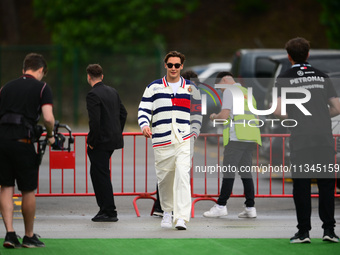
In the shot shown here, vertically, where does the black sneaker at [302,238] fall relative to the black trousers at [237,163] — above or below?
below

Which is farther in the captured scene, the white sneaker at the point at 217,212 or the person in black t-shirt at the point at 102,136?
the white sneaker at the point at 217,212

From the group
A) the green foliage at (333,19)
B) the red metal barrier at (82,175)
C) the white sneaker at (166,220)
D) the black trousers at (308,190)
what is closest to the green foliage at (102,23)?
the green foliage at (333,19)

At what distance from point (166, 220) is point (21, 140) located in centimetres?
216

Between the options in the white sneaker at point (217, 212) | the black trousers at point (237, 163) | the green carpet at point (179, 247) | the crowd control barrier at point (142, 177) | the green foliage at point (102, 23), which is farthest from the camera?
the green foliage at point (102, 23)

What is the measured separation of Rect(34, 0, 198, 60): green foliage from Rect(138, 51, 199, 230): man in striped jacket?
18.6m

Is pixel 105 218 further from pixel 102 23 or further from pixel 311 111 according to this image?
pixel 102 23

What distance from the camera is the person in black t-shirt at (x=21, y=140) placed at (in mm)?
7504

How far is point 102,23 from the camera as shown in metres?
28.0

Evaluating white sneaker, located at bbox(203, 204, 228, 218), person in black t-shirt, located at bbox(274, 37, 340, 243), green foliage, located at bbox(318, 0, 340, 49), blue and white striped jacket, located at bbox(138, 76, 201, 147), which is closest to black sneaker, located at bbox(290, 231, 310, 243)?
person in black t-shirt, located at bbox(274, 37, 340, 243)

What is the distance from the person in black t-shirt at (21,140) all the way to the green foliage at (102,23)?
19.9 meters

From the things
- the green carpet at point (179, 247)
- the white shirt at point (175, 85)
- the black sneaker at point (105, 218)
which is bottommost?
the green carpet at point (179, 247)

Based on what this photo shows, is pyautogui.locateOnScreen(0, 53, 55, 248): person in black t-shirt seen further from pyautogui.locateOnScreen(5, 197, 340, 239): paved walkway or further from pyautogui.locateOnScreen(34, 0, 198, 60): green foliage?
pyautogui.locateOnScreen(34, 0, 198, 60): green foliage

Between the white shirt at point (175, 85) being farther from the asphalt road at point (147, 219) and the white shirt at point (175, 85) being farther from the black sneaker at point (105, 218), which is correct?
the black sneaker at point (105, 218)

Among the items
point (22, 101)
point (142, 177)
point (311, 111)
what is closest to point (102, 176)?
point (22, 101)
